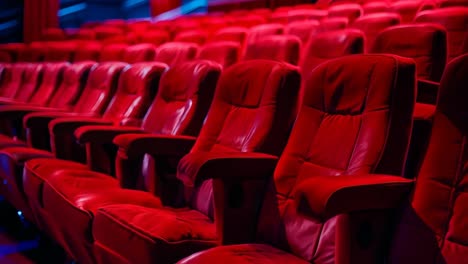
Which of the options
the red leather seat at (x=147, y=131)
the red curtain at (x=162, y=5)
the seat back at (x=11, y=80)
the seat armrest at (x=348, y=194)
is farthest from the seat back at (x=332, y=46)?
the red curtain at (x=162, y=5)

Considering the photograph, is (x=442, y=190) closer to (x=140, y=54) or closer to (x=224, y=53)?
(x=224, y=53)

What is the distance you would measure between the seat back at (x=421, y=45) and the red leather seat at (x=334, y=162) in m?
0.39

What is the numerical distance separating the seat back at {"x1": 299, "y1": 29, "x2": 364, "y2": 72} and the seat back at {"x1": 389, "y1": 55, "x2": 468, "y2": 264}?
680 millimetres

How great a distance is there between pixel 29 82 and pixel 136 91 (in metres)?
0.90

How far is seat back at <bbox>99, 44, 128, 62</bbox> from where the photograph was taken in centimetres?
210

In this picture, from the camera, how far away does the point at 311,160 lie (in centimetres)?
77

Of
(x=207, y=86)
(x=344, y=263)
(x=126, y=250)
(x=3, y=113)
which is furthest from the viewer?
(x=3, y=113)

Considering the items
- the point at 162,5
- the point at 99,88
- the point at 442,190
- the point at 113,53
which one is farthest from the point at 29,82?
Result: the point at 162,5

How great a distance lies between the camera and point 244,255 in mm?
663

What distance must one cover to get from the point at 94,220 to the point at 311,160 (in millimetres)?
322

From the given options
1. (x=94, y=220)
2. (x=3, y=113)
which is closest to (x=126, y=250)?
(x=94, y=220)

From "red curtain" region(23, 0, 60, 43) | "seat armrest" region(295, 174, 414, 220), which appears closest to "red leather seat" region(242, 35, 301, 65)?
"seat armrest" region(295, 174, 414, 220)

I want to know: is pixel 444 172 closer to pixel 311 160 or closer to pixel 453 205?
pixel 453 205

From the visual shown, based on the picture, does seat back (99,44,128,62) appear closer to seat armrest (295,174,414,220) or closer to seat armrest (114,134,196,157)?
seat armrest (114,134,196,157)
